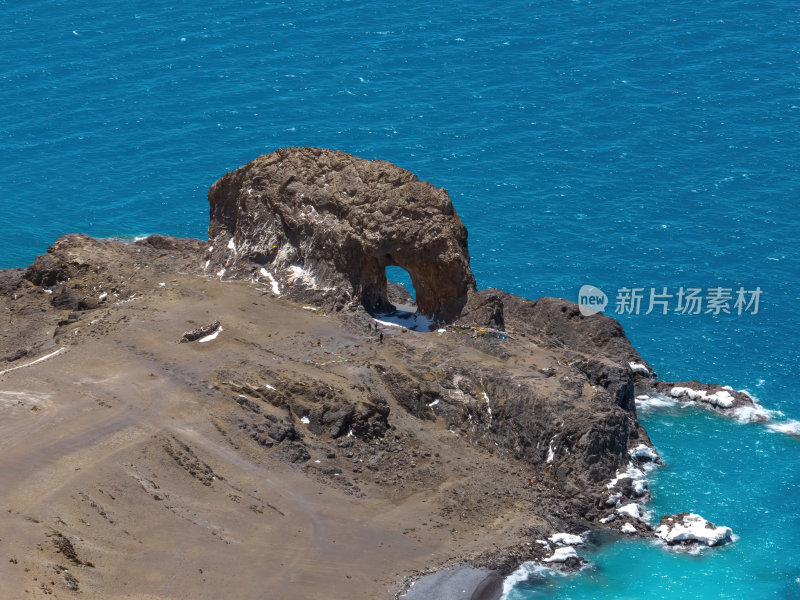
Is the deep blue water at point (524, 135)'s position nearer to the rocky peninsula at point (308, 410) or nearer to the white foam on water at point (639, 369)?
the white foam on water at point (639, 369)

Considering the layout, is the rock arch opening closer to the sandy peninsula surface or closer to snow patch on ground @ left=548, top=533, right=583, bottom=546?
the sandy peninsula surface

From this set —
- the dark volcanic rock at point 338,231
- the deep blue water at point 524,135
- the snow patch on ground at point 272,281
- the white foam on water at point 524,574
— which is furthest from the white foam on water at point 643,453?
the snow patch on ground at point 272,281

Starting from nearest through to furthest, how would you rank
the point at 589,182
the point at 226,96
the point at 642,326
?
the point at 642,326
the point at 589,182
the point at 226,96

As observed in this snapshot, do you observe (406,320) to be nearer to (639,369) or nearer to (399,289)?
(399,289)

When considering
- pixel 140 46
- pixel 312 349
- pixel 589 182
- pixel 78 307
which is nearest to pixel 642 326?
pixel 589 182

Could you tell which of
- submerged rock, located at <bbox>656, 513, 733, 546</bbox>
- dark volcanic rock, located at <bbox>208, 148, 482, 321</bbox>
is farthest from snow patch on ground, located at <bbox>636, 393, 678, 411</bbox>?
submerged rock, located at <bbox>656, 513, 733, 546</bbox>

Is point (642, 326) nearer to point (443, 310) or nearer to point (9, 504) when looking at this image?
point (443, 310)
